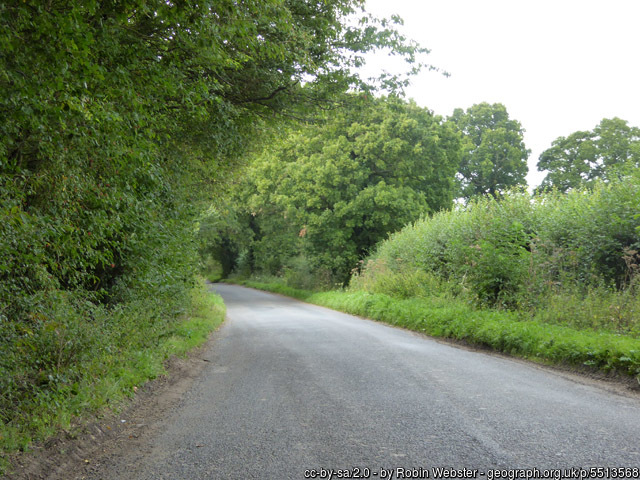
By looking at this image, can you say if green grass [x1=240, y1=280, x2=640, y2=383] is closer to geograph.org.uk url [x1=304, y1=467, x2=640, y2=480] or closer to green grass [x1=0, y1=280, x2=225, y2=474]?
geograph.org.uk url [x1=304, y1=467, x2=640, y2=480]

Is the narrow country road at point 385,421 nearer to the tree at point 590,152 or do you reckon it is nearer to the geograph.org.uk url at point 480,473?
the geograph.org.uk url at point 480,473

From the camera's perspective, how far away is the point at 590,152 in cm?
3781

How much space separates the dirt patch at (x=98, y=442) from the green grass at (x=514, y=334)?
6.40 m

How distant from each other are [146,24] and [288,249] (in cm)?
3080

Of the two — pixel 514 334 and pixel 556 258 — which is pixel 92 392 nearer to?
pixel 514 334

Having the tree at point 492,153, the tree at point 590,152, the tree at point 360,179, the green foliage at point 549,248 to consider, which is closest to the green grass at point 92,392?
the green foliage at point 549,248

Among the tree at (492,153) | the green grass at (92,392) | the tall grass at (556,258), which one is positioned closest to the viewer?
the green grass at (92,392)

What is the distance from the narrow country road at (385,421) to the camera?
150 inches

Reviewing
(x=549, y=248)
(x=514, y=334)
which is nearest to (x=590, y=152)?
(x=549, y=248)

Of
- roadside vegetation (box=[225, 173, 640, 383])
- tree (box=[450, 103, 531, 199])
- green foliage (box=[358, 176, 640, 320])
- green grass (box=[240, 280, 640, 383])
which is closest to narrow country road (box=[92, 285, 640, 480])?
green grass (box=[240, 280, 640, 383])

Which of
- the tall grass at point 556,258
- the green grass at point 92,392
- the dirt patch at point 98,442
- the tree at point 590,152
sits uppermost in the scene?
the tree at point 590,152

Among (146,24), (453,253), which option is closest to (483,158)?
(453,253)

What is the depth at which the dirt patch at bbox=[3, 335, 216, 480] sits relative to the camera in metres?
3.79

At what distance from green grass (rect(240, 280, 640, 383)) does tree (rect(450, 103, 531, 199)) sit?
2961 cm
